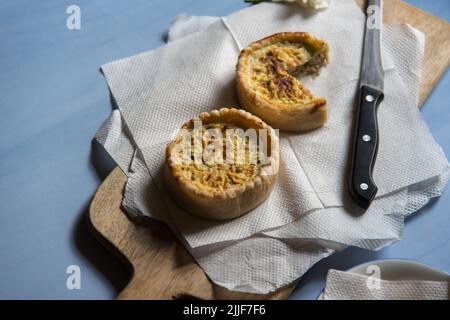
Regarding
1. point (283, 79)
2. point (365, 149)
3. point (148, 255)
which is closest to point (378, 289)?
point (365, 149)

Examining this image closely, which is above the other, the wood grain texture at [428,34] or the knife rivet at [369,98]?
the wood grain texture at [428,34]

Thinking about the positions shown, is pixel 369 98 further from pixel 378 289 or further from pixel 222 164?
pixel 378 289

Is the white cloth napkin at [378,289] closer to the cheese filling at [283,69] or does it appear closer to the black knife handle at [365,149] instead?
the black knife handle at [365,149]

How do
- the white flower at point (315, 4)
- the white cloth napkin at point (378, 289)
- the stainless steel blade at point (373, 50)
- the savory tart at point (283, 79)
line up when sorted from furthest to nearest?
the white flower at point (315, 4)
the stainless steel blade at point (373, 50)
the savory tart at point (283, 79)
the white cloth napkin at point (378, 289)

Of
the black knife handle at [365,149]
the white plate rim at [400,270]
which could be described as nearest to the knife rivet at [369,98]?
the black knife handle at [365,149]

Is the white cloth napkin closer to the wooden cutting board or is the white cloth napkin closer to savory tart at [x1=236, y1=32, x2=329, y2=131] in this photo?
the wooden cutting board

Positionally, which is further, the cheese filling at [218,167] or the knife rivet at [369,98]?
the knife rivet at [369,98]
